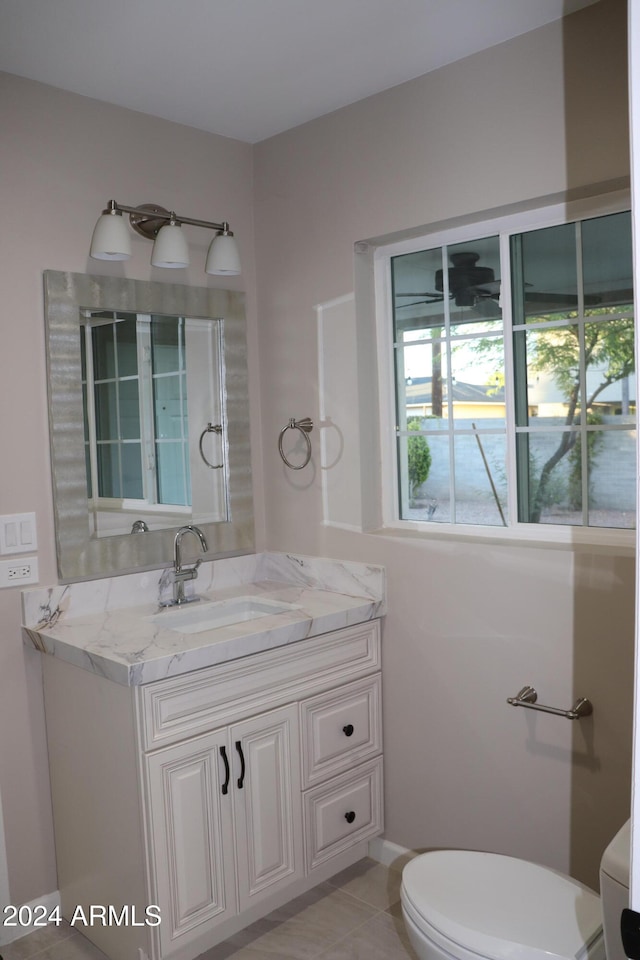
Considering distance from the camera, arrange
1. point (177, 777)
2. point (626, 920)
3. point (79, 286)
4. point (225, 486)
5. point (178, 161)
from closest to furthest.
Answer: point (626, 920) → point (177, 777) → point (79, 286) → point (178, 161) → point (225, 486)

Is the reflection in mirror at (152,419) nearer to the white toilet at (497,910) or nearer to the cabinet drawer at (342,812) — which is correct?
the cabinet drawer at (342,812)

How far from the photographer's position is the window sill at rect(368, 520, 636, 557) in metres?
2.14

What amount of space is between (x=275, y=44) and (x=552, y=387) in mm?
1246

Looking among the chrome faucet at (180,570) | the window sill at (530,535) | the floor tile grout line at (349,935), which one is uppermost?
the window sill at (530,535)

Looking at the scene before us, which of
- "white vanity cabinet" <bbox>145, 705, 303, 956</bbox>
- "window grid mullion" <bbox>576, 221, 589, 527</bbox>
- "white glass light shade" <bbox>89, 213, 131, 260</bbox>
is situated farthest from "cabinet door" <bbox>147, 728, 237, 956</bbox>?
"white glass light shade" <bbox>89, 213, 131, 260</bbox>

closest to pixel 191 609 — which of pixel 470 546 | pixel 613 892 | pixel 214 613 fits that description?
pixel 214 613

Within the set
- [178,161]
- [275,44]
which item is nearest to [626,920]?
[275,44]

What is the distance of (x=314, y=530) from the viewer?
2.86 metres

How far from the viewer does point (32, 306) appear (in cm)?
237

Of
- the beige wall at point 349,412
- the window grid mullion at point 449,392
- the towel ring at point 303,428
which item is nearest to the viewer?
the beige wall at point 349,412

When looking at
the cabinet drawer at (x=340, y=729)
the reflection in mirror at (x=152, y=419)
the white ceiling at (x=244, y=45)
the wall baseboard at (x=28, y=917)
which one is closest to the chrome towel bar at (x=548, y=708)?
the cabinet drawer at (x=340, y=729)

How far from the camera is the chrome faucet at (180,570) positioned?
2.64 meters

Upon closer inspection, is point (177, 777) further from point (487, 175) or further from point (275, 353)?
point (487, 175)

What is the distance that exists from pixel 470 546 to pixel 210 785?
1.01 meters
